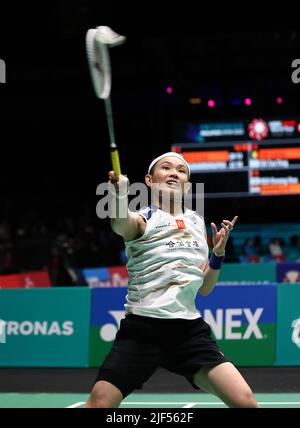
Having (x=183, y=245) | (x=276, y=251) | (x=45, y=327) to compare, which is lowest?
(x=45, y=327)

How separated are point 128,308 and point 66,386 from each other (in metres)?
3.96

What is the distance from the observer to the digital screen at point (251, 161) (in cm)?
1633

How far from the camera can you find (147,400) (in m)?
7.22

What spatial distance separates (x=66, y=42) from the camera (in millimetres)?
16828

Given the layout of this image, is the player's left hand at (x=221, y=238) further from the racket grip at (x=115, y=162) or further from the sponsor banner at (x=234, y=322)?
the sponsor banner at (x=234, y=322)

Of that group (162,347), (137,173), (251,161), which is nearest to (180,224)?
(162,347)

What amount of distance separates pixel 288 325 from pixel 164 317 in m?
4.88

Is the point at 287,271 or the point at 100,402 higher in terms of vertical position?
the point at 287,271

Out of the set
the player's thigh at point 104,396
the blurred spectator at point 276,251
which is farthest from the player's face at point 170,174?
the blurred spectator at point 276,251

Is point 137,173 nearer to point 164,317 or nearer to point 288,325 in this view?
point 288,325

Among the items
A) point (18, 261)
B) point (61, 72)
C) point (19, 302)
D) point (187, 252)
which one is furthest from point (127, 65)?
point (187, 252)

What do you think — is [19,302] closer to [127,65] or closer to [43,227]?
[127,65]

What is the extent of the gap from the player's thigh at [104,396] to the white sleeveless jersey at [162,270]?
42cm

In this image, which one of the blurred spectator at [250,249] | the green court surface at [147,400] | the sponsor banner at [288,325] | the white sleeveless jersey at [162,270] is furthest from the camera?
the blurred spectator at [250,249]
